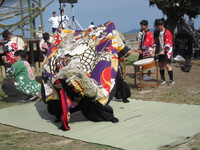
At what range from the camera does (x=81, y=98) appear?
5602 millimetres

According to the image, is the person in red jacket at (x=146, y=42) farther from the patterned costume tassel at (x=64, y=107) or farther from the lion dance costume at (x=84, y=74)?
the patterned costume tassel at (x=64, y=107)

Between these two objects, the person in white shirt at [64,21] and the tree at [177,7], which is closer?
the tree at [177,7]

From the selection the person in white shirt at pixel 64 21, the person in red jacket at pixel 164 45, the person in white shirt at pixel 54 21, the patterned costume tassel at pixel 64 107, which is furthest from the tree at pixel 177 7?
the patterned costume tassel at pixel 64 107

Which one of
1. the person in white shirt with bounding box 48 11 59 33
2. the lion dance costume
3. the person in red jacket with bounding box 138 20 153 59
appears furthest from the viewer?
the person in white shirt with bounding box 48 11 59 33

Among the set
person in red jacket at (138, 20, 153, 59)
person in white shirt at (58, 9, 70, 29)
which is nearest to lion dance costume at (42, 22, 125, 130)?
person in red jacket at (138, 20, 153, 59)

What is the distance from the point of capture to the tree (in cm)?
1195

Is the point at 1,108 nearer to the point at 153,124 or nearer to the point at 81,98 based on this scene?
the point at 81,98

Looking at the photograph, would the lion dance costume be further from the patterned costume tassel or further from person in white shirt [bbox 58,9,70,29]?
person in white shirt [bbox 58,9,70,29]

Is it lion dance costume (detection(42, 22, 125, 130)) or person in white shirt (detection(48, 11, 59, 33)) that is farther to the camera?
person in white shirt (detection(48, 11, 59, 33))

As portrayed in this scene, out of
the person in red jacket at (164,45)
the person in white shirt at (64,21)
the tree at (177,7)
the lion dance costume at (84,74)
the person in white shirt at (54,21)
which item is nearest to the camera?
the lion dance costume at (84,74)

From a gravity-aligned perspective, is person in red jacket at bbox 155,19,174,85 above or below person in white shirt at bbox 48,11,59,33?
below

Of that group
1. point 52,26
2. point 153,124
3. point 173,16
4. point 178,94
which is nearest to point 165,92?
point 178,94

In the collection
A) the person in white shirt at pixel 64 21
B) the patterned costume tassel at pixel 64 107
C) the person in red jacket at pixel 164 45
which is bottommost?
the patterned costume tassel at pixel 64 107

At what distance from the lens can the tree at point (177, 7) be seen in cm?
1195
